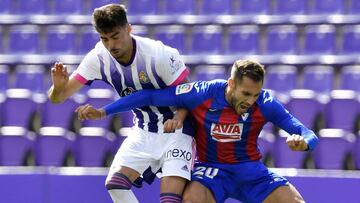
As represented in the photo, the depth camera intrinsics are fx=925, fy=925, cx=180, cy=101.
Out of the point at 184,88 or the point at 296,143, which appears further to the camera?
the point at 184,88

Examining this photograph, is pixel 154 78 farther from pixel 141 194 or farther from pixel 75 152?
pixel 75 152

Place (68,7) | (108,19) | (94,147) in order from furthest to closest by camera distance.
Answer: (68,7)
(94,147)
(108,19)

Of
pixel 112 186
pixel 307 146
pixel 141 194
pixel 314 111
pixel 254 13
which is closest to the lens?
pixel 307 146

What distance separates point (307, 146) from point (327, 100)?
3.24 m

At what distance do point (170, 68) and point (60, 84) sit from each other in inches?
23.8

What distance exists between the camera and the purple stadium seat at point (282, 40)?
9383mm

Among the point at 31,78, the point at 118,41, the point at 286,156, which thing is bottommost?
the point at 286,156

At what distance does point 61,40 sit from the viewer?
32.6 feet

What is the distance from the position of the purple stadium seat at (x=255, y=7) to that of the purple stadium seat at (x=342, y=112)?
7.60 feet

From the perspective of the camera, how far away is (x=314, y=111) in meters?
7.76

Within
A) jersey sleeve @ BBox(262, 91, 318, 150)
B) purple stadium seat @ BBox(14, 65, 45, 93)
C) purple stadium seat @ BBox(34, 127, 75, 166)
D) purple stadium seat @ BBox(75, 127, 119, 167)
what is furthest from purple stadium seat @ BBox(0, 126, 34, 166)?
jersey sleeve @ BBox(262, 91, 318, 150)

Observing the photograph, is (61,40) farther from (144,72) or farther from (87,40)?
(144,72)

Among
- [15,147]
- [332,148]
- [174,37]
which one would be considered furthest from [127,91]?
[174,37]

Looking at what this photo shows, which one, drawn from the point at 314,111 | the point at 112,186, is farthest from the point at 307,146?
the point at 314,111
